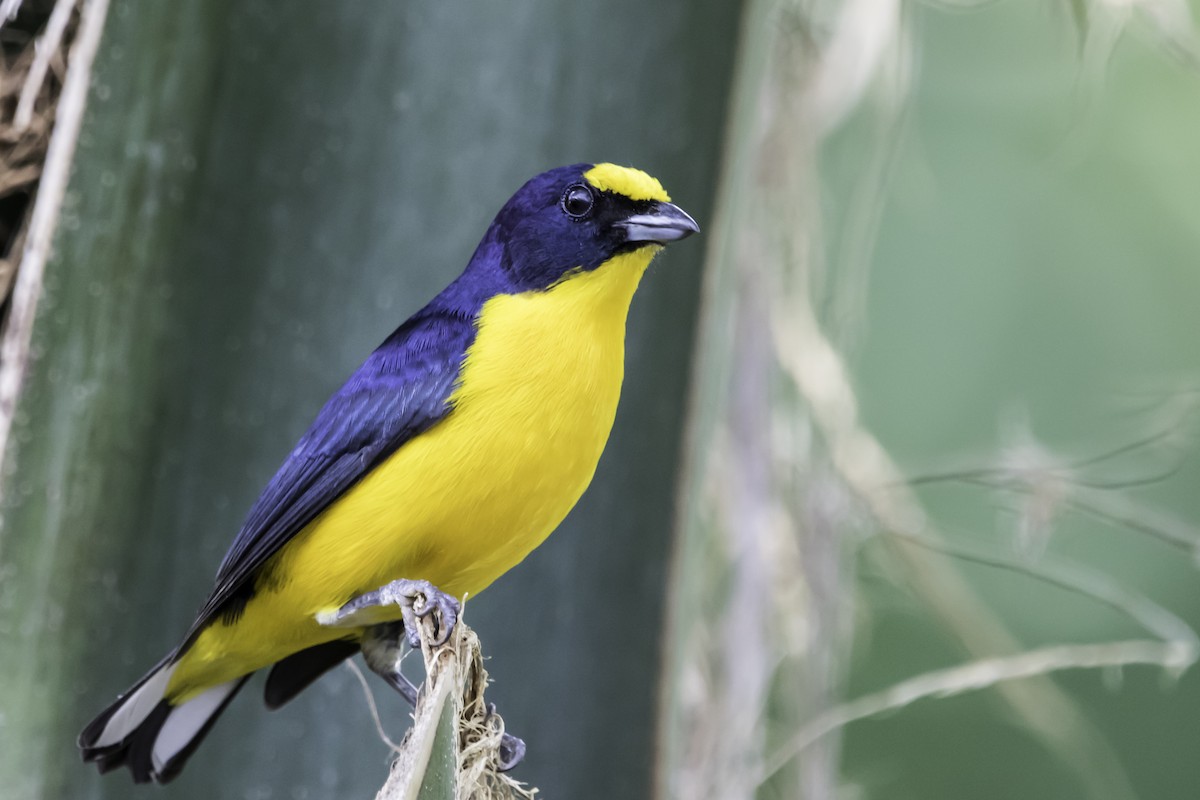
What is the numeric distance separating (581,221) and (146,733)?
1087 mm

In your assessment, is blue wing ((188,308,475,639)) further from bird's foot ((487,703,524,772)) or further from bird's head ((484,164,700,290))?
bird's foot ((487,703,524,772))

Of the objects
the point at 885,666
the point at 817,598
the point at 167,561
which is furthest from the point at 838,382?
the point at 885,666

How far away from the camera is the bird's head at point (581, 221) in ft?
7.27

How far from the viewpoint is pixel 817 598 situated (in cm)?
312

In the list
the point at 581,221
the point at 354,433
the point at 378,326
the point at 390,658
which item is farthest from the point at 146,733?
the point at 581,221

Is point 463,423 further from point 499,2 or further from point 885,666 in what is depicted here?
point 885,666

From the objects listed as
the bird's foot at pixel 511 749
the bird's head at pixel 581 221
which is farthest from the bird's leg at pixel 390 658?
the bird's head at pixel 581 221

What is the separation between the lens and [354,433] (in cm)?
226

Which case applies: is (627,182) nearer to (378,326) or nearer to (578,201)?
(578,201)

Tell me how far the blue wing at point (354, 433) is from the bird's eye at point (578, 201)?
0.26 metres

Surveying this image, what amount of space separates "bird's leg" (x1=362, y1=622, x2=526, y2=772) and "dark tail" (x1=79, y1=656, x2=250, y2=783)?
30cm

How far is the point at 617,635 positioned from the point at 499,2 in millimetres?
1022

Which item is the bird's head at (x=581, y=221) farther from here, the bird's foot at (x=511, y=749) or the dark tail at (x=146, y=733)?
the dark tail at (x=146, y=733)

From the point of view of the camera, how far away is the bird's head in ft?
7.27
